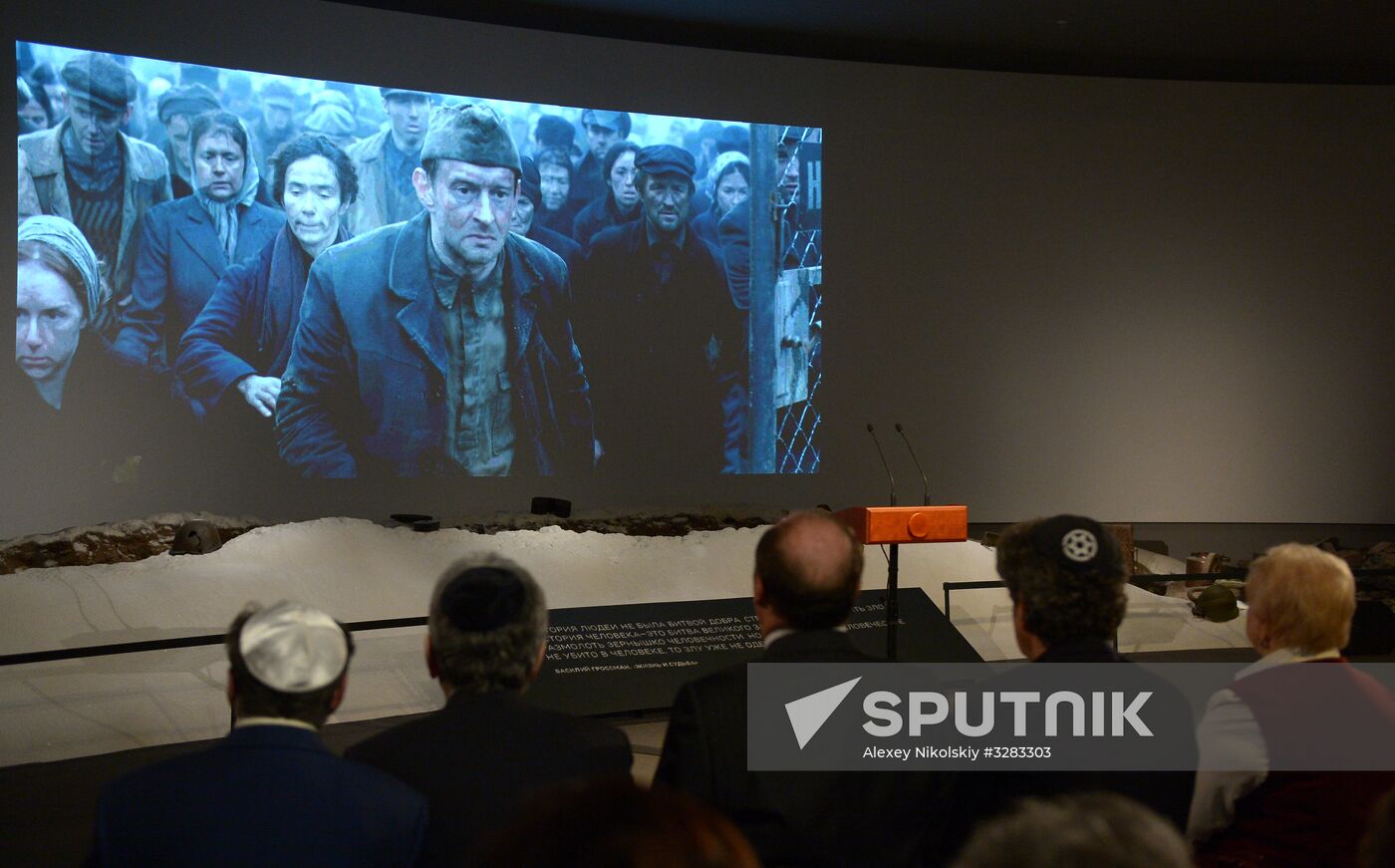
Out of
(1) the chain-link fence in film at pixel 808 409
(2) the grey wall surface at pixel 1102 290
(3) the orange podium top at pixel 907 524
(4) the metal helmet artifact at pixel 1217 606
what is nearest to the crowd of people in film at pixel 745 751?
(3) the orange podium top at pixel 907 524

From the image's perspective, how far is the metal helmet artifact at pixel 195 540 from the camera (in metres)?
5.37

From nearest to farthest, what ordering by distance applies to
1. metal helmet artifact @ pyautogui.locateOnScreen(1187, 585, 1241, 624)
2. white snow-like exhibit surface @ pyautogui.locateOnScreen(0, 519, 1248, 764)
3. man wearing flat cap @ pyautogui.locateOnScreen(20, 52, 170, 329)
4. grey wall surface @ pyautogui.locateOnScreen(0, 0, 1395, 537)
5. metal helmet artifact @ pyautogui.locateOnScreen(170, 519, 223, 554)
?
white snow-like exhibit surface @ pyautogui.locateOnScreen(0, 519, 1248, 764) → metal helmet artifact @ pyautogui.locateOnScreen(1187, 585, 1241, 624) → metal helmet artifact @ pyautogui.locateOnScreen(170, 519, 223, 554) → man wearing flat cap @ pyautogui.locateOnScreen(20, 52, 170, 329) → grey wall surface @ pyautogui.locateOnScreen(0, 0, 1395, 537)

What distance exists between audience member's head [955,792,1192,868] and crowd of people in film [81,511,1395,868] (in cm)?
64

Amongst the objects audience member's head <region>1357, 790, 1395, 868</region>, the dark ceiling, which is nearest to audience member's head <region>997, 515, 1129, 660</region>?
audience member's head <region>1357, 790, 1395, 868</region>

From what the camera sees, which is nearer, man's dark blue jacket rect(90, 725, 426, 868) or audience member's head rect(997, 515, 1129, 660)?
man's dark blue jacket rect(90, 725, 426, 868)

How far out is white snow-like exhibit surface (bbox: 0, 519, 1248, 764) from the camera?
337 cm

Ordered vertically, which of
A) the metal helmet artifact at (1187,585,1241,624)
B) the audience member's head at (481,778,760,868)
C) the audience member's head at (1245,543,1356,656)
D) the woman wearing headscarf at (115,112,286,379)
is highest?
the woman wearing headscarf at (115,112,286,379)

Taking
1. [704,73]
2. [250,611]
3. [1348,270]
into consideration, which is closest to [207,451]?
[704,73]

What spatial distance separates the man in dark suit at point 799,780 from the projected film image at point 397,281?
20.4ft

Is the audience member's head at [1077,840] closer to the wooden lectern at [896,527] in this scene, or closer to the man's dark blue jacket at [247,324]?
the wooden lectern at [896,527]

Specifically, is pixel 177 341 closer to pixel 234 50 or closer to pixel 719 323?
pixel 234 50

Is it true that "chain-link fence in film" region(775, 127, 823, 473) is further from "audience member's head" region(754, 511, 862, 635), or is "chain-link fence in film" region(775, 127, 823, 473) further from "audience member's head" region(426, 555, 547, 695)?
"audience member's head" region(426, 555, 547, 695)

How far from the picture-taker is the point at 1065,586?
167 cm

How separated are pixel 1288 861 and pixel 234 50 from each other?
24.1ft
